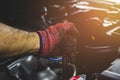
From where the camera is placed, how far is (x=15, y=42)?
1212 millimetres

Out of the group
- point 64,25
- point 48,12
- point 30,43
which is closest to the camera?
point 30,43

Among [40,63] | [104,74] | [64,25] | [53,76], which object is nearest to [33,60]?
[40,63]

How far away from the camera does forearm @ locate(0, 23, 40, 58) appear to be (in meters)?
1.18

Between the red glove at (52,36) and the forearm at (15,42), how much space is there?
0.03 m

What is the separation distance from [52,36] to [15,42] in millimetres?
207

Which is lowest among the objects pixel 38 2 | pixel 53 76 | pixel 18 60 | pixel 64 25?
pixel 53 76

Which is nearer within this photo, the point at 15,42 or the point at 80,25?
the point at 15,42

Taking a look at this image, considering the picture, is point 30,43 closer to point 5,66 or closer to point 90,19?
point 5,66

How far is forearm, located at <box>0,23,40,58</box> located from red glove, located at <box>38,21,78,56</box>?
0.10 feet

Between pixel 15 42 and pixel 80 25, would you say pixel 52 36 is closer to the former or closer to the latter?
pixel 15 42

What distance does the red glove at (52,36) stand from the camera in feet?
4.21

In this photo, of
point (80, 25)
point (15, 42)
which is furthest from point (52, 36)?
point (80, 25)

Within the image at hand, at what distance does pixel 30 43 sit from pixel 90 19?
0.48 metres

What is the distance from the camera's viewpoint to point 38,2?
4.66ft
